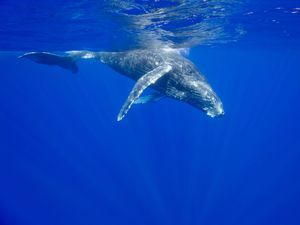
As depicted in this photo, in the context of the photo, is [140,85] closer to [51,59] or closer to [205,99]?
[205,99]

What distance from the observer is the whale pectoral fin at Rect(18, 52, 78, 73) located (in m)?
13.4

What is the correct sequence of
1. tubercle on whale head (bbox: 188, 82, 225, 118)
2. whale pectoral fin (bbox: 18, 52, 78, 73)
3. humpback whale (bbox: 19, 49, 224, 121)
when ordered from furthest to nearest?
whale pectoral fin (bbox: 18, 52, 78, 73) → humpback whale (bbox: 19, 49, 224, 121) → tubercle on whale head (bbox: 188, 82, 225, 118)

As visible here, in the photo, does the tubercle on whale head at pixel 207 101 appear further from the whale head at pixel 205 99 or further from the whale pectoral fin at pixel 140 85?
the whale pectoral fin at pixel 140 85

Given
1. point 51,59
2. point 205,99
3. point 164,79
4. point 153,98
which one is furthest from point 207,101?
point 51,59

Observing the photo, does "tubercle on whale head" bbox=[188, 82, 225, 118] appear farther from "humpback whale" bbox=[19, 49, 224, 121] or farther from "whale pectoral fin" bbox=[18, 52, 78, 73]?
"whale pectoral fin" bbox=[18, 52, 78, 73]

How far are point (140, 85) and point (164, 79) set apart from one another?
195 centimetres

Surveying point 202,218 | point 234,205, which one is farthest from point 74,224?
point 234,205

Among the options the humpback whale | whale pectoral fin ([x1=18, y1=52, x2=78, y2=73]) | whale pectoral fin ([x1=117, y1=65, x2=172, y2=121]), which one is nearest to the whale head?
the humpback whale

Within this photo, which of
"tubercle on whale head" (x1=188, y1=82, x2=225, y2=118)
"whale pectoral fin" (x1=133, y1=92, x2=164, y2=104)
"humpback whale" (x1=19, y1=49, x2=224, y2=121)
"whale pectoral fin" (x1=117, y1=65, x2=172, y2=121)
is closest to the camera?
"whale pectoral fin" (x1=117, y1=65, x2=172, y2=121)

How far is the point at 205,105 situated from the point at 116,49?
42.4 feet

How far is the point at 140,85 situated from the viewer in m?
8.98

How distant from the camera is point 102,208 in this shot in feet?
84.9

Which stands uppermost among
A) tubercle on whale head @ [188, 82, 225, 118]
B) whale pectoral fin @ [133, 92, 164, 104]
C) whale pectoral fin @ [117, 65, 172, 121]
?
whale pectoral fin @ [117, 65, 172, 121]

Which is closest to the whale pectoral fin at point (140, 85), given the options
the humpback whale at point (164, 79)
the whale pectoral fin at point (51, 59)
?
the humpback whale at point (164, 79)
